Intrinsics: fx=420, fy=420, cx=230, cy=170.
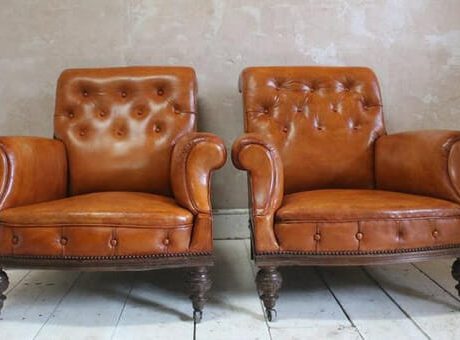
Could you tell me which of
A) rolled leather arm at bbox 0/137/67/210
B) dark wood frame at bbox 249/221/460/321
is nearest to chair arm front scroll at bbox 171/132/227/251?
dark wood frame at bbox 249/221/460/321

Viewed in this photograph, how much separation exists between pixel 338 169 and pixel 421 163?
371 millimetres

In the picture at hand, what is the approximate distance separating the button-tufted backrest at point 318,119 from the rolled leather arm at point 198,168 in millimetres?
508

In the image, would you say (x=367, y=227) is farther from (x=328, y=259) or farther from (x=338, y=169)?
(x=338, y=169)

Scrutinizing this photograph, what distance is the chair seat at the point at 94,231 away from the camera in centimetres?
133

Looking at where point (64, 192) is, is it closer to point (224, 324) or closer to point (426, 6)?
point (224, 324)

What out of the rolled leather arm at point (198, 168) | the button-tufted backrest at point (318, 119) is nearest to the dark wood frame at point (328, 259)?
the rolled leather arm at point (198, 168)

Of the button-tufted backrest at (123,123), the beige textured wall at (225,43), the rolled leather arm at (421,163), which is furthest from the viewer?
the beige textured wall at (225,43)

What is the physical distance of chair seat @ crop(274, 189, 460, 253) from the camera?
1.36 m

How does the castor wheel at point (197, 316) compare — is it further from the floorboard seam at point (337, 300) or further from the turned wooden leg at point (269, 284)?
the floorboard seam at point (337, 300)

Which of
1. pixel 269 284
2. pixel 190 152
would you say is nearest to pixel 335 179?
pixel 269 284

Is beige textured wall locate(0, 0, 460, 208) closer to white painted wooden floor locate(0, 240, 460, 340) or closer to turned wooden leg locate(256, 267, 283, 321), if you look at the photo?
white painted wooden floor locate(0, 240, 460, 340)

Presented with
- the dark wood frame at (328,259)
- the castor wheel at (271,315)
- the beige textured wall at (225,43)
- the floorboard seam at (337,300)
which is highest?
the beige textured wall at (225,43)

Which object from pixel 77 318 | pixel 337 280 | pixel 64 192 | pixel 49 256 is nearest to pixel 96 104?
pixel 64 192

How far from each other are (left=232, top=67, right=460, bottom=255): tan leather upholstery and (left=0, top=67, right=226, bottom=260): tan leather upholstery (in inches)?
7.6
